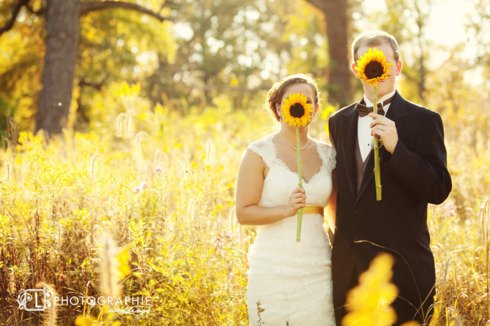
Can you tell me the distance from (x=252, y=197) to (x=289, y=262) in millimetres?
483

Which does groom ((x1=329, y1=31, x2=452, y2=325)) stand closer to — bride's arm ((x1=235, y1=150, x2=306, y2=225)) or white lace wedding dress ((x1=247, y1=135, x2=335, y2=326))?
white lace wedding dress ((x1=247, y1=135, x2=335, y2=326))

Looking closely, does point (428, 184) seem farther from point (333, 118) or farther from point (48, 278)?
point (48, 278)

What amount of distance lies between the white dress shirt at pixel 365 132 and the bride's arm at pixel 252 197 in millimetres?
601

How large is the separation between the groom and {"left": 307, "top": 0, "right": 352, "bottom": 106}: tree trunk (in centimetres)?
912

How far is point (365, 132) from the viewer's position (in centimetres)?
310

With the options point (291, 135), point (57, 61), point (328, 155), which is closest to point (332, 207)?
point (328, 155)

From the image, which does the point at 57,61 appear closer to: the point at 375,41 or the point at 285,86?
the point at 285,86

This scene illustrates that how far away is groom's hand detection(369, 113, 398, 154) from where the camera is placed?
105 inches

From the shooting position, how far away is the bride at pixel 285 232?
3113mm

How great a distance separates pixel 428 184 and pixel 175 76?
1184 inches

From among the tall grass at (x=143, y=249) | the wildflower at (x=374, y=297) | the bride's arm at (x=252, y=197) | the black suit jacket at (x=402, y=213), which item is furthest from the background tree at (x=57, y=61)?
the wildflower at (x=374, y=297)

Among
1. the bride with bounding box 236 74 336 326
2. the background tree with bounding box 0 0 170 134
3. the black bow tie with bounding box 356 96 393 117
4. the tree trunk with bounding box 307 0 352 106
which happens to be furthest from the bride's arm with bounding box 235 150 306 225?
the tree trunk with bounding box 307 0 352 106

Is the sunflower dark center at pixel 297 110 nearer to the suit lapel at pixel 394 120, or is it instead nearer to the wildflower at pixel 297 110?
the wildflower at pixel 297 110

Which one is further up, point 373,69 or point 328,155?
point 373,69
